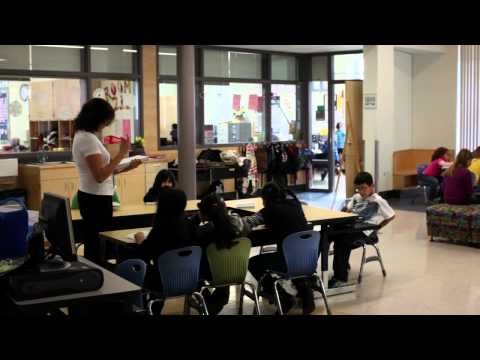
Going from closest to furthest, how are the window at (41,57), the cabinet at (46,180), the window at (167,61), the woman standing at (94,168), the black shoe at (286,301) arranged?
the woman standing at (94,168)
the black shoe at (286,301)
the cabinet at (46,180)
the window at (41,57)
the window at (167,61)

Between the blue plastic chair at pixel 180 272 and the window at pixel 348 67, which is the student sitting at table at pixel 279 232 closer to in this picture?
the blue plastic chair at pixel 180 272

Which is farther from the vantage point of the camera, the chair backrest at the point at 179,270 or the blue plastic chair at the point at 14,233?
the chair backrest at the point at 179,270

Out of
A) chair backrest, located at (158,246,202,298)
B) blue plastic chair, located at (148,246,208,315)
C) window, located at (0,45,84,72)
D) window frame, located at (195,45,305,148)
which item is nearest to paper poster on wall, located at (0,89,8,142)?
window, located at (0,45,84,72)

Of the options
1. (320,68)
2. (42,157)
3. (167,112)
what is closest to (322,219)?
(42,157)

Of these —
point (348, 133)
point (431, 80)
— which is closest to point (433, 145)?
point (431, 80)

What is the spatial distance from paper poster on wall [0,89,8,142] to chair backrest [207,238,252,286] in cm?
606

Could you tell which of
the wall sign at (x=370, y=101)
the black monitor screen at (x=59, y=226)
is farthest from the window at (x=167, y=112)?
the black monitor screen at (x=59, y=226)

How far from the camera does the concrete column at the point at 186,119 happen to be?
892cm

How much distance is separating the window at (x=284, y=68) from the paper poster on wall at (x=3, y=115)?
18.8 ft

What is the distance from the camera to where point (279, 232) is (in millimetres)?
5059

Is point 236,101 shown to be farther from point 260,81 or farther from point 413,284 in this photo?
point 413,284
